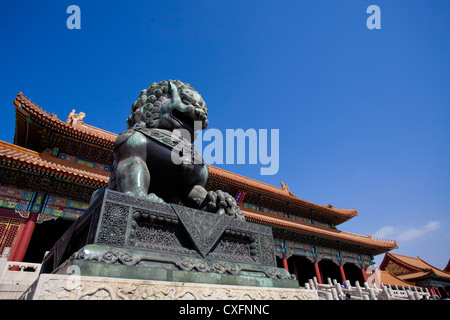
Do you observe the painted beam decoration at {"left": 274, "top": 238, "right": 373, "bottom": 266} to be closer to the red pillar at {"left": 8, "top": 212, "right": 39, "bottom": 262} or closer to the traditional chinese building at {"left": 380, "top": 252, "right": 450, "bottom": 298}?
the traditional chinese building at {"left": 380, "top": 252, "right": 450, "bottom": 298}

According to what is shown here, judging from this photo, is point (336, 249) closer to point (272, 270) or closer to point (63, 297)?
point (272, 270)

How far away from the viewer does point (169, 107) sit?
2.53 m

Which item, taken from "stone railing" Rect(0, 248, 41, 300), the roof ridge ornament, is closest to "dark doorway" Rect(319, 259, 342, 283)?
the roof ridge ornament

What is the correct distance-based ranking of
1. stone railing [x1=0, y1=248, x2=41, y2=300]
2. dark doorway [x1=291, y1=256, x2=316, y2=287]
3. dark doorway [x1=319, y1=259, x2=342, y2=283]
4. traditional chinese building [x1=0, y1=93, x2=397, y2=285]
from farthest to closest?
dark doorway [x1=319, y1=259, x2=342, y2=283]
dark doorway [x1=291, y1=256, x2=316, y2=287]
traditional chinese building [x1=0, y1=93, x2=397, y2=285]
stone railing [x1=0, y1=248, x2=41, y2=300]

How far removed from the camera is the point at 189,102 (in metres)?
2.59

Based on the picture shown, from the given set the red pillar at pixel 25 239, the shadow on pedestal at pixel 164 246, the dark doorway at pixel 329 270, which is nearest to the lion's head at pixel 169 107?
the shadow on pedestal at pixel 164 246

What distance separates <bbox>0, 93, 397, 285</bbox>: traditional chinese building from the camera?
25.8ft

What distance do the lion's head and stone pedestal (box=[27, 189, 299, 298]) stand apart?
1.04 m

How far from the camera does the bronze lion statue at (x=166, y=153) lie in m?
2.04

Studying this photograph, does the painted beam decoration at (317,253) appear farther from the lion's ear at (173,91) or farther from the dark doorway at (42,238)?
the lion's ear at (173,91)

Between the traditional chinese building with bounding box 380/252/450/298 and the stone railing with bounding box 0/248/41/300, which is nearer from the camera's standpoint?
the stone railing with bounding box 0/248/41/300

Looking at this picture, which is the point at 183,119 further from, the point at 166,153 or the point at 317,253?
the point at 317,253

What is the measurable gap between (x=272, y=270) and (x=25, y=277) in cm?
560
